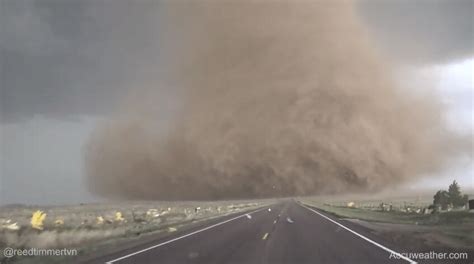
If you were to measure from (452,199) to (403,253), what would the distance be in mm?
29474

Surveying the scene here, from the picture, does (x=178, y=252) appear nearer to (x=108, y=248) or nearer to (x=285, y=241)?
(x=108, y=248)

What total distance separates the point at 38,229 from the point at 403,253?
12.2 m

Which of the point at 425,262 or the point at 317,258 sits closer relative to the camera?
the point at 425,262

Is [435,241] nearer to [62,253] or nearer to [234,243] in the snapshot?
[234,243]

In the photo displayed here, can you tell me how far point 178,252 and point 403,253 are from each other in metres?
5.91

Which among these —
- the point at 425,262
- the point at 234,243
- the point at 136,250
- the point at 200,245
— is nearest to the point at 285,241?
the point at 234,243

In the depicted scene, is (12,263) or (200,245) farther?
(200,245)

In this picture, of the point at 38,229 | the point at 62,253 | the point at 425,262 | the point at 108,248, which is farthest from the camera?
the point at 38,229

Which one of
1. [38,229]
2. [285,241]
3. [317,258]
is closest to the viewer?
[317,258]

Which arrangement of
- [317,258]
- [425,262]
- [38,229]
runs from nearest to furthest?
[425,262]
[317,258]
[38,229]

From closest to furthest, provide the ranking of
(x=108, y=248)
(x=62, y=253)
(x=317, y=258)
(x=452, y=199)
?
(x=317, y=258)
(x=62, y=253)
(x=108, y=248)
(x=452, y=199)

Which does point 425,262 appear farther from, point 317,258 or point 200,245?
point 200,245

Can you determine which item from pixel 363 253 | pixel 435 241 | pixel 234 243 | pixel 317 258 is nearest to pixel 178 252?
pixel 234 243

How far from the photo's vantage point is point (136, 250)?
13.9 meters
